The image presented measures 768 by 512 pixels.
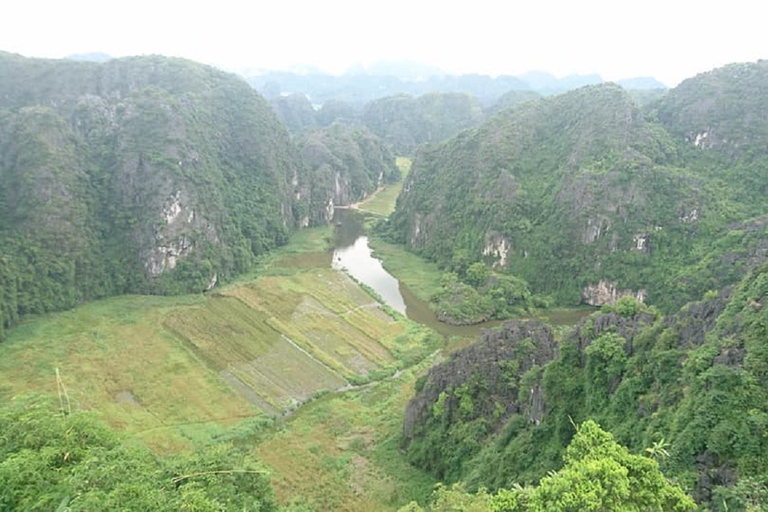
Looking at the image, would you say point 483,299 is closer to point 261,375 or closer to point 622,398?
point 261,375

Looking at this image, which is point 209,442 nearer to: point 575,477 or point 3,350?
point 3,350

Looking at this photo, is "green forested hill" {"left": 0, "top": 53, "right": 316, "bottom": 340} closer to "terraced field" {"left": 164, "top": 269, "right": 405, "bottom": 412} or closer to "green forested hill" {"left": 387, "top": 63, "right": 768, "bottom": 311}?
"terraced field" {"left": 164, "top": 269, "right": 405, "bottom": 412}

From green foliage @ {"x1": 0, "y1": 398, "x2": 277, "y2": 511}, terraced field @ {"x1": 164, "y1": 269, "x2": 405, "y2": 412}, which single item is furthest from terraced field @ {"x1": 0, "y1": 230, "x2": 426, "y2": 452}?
green foliage @ {"x1": 0, "y1": 398, "x2": 277, "y2": 511}

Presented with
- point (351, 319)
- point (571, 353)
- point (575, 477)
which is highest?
point (575, 477)

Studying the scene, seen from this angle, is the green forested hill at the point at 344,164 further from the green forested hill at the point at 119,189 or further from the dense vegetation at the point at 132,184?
the green forested hill at the point at 119,189

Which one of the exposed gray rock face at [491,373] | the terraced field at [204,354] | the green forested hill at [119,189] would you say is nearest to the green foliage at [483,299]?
the terraced field at [204,354]

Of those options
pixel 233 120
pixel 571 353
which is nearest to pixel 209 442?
pixel 571 353

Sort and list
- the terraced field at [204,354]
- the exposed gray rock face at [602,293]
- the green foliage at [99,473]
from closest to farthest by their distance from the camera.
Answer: the green foliage at [99,473] < the terraced field at [204,354] < the exposed gray rock face at [602,293]
